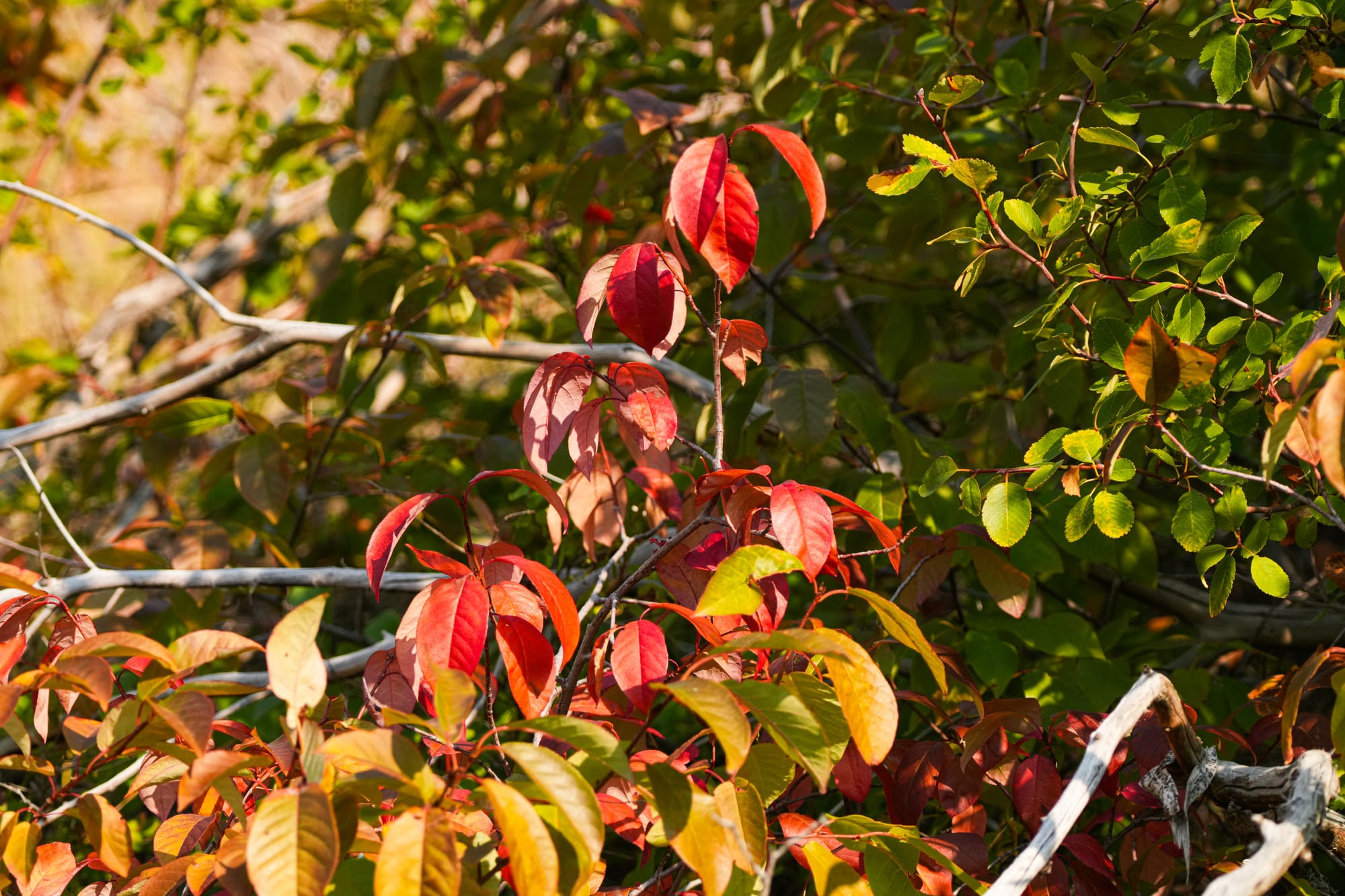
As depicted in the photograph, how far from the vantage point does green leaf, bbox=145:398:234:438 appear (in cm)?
155

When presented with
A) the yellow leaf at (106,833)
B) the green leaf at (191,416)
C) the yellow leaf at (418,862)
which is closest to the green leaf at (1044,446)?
the yellow leaf at (418,862)

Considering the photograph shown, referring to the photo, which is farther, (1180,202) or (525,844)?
(1180,202)

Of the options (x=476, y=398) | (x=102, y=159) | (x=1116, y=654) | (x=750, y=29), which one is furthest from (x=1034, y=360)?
(x=102, y=159)

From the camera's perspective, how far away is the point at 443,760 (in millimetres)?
1203

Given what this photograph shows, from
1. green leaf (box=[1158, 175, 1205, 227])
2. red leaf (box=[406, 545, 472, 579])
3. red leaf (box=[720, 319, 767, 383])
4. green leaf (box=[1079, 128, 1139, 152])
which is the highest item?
green leaf (box=[1079, 128, 1139, 152])

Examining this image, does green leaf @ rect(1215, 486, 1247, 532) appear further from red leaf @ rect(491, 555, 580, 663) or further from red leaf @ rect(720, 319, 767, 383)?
red leaf @ rect(491, 555, 580, 663)

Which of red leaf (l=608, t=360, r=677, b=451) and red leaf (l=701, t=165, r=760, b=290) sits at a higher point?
red leaf (l=701, t=165, r=760, b=290)

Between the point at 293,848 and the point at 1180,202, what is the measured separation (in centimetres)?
96

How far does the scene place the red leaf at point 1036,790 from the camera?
93 centimetres

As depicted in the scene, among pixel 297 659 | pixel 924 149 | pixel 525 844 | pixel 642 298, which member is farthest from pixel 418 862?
pixel 924 149

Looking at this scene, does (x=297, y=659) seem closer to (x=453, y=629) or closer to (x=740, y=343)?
(x=453, y=629)

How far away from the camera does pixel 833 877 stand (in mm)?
745

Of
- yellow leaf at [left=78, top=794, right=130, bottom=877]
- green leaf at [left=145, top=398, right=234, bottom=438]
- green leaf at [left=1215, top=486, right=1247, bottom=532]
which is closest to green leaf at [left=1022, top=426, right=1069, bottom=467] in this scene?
green leaf at [left=1215, top=486, right=1247, bottom=532]

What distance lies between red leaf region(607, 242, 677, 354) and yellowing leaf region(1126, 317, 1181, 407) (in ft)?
1.31
